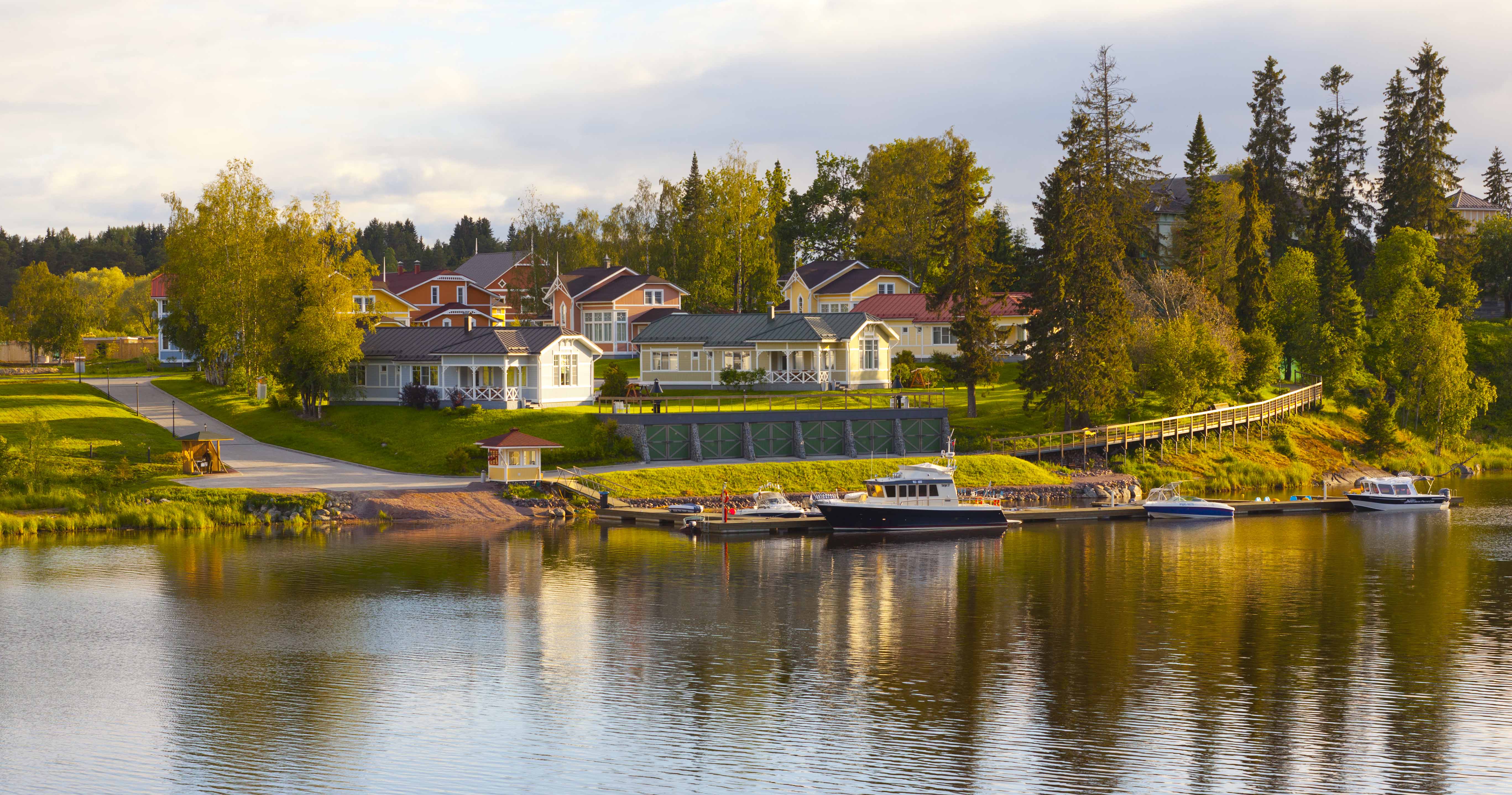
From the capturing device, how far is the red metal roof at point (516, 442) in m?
55.4

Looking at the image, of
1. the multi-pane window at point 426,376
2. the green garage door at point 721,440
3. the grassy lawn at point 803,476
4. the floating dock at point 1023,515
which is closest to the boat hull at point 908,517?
the floating dock at point 1023,515

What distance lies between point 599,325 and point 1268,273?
50.4 m

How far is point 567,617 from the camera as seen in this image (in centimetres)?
3488

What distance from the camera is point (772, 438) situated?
6500cm

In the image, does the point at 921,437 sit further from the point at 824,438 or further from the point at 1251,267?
the point at 1251,267

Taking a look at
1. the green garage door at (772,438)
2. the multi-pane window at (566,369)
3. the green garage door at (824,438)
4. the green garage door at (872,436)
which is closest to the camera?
the green garage door at (772,438)

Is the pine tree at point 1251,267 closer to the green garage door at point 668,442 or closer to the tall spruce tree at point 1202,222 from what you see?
the tall spruce tree at point 1202,222

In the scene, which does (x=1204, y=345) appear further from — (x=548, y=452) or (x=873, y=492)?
(x=548, y=452)

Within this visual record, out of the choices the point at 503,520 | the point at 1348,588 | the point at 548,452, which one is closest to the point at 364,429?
the point at 548,452

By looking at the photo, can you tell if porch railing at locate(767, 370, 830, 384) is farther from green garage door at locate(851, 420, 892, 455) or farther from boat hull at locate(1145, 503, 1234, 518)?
boat hull at locate(1145, 503, 1234, 518)

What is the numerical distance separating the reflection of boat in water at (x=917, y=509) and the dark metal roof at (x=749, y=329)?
27137 millimetres

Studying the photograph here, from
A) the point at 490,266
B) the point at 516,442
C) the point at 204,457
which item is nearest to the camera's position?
the point at 516,442

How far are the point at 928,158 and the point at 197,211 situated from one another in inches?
2212

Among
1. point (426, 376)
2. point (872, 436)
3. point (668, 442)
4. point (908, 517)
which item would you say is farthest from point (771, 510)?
point (426, 376)
